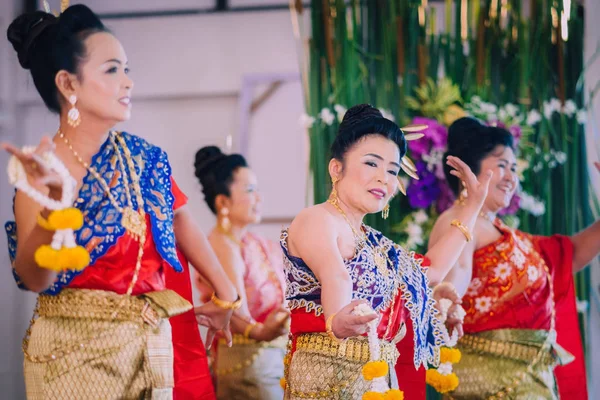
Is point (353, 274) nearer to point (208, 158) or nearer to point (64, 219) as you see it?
point (64, 219)

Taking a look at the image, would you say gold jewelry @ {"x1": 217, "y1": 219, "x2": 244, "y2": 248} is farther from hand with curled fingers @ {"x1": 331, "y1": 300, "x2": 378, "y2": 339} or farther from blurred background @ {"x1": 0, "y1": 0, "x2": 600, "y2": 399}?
hand with curled fingers @ {"x1": 331, "y1": 300, "x2": 378, "y2": 339}

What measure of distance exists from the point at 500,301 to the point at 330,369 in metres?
1.14

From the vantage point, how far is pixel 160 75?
15.7 feet

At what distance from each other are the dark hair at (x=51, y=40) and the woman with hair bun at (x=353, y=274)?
30.7 inches

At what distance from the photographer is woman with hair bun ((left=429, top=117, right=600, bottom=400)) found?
3207mm

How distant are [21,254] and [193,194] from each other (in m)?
2.68

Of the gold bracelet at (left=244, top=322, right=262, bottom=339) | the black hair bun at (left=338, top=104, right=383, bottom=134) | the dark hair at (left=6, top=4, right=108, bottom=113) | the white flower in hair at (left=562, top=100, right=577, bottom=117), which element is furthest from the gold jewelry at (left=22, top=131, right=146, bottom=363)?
the white flower in hair at (left=562, top=100, right=577, bottom=117)

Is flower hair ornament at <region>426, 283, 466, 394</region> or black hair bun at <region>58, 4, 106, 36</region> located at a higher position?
black hair bun at <region>58, 4, 106, 36</region>

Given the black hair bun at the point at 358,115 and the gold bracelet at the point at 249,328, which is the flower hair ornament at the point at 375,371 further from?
the gold bracelet at the point at 249,328

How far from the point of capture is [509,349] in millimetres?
3225

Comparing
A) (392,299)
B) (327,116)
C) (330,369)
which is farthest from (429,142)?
(330,369)

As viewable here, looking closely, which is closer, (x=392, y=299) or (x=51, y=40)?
(x=51, y=40)

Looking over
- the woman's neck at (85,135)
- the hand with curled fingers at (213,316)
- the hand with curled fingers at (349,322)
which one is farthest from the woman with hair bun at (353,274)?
the woman's neck at (85,135)

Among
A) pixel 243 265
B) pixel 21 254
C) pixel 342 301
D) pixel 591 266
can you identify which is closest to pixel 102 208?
pixel 21 254
